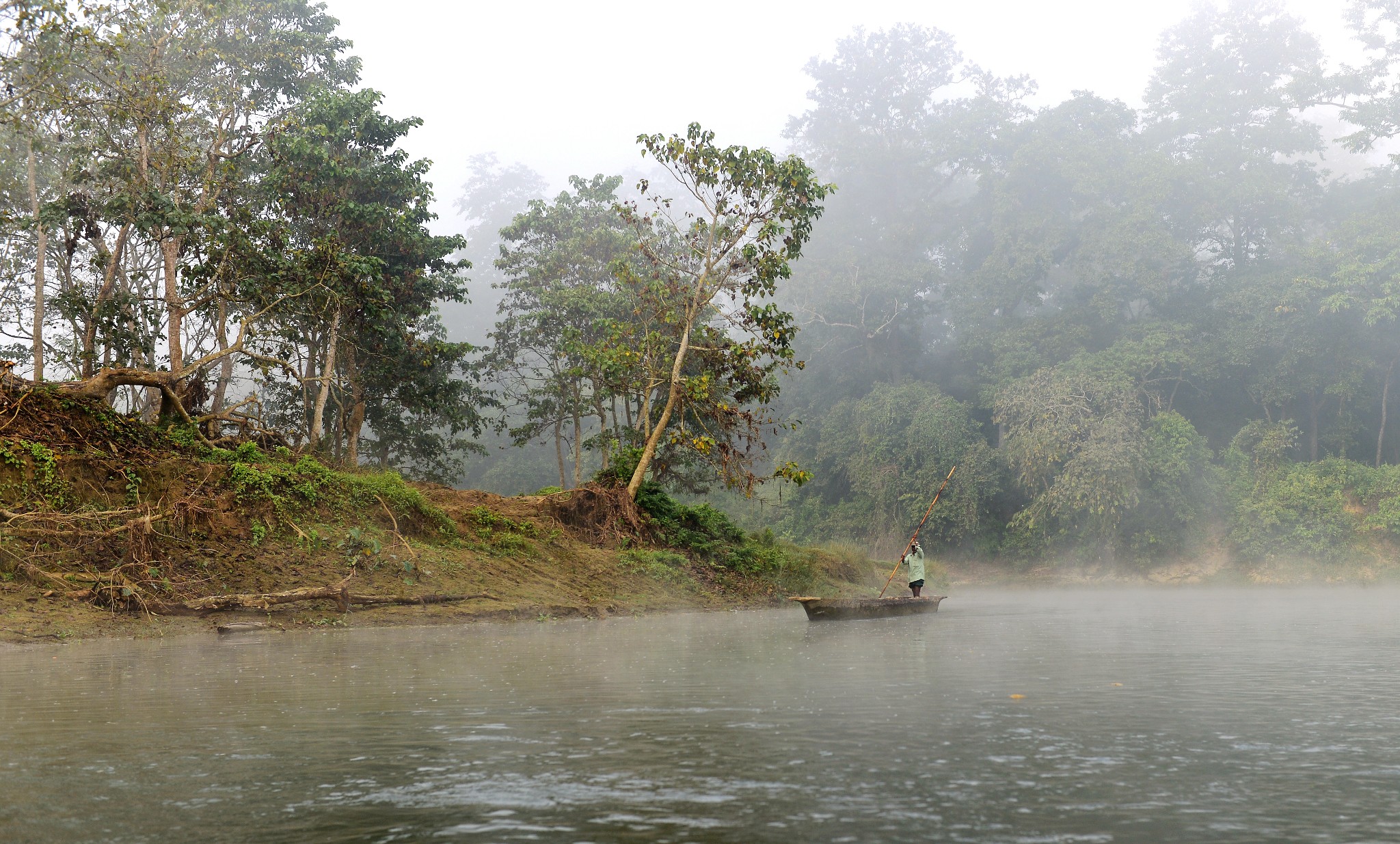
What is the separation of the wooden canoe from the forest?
5278 mm

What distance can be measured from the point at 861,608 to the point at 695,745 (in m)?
12.8

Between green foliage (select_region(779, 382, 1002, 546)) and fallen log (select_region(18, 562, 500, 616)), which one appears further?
green foliage (select_region(779, 382, 1002, 546))

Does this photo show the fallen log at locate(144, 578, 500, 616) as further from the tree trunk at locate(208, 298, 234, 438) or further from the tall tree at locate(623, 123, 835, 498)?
the tall tree at locate(623, 123, 835, 498)

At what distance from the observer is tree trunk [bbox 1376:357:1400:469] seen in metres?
Result: 40.5

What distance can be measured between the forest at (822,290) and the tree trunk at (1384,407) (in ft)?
1.32

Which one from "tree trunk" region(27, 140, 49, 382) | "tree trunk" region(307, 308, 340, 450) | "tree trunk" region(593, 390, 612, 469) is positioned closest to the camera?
"tree trunk" region(27, 140, 49, 382)

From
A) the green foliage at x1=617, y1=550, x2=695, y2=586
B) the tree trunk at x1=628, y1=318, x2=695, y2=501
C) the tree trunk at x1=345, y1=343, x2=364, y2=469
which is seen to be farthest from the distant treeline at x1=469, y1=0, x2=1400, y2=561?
the green foliage at x1=617, y1=550, x2=695, y2=586

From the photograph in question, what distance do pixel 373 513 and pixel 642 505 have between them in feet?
24.5

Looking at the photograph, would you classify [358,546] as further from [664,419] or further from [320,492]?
[664,419]

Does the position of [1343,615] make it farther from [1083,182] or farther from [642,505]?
[1083,182]

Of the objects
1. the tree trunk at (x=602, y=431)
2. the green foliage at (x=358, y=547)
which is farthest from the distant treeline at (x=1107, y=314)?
the green foliage at (x=358, y=547)

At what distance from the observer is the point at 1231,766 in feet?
17.3

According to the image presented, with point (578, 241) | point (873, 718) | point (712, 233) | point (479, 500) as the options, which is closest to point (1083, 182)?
point (578, 241)

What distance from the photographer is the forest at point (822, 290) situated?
882 inches
